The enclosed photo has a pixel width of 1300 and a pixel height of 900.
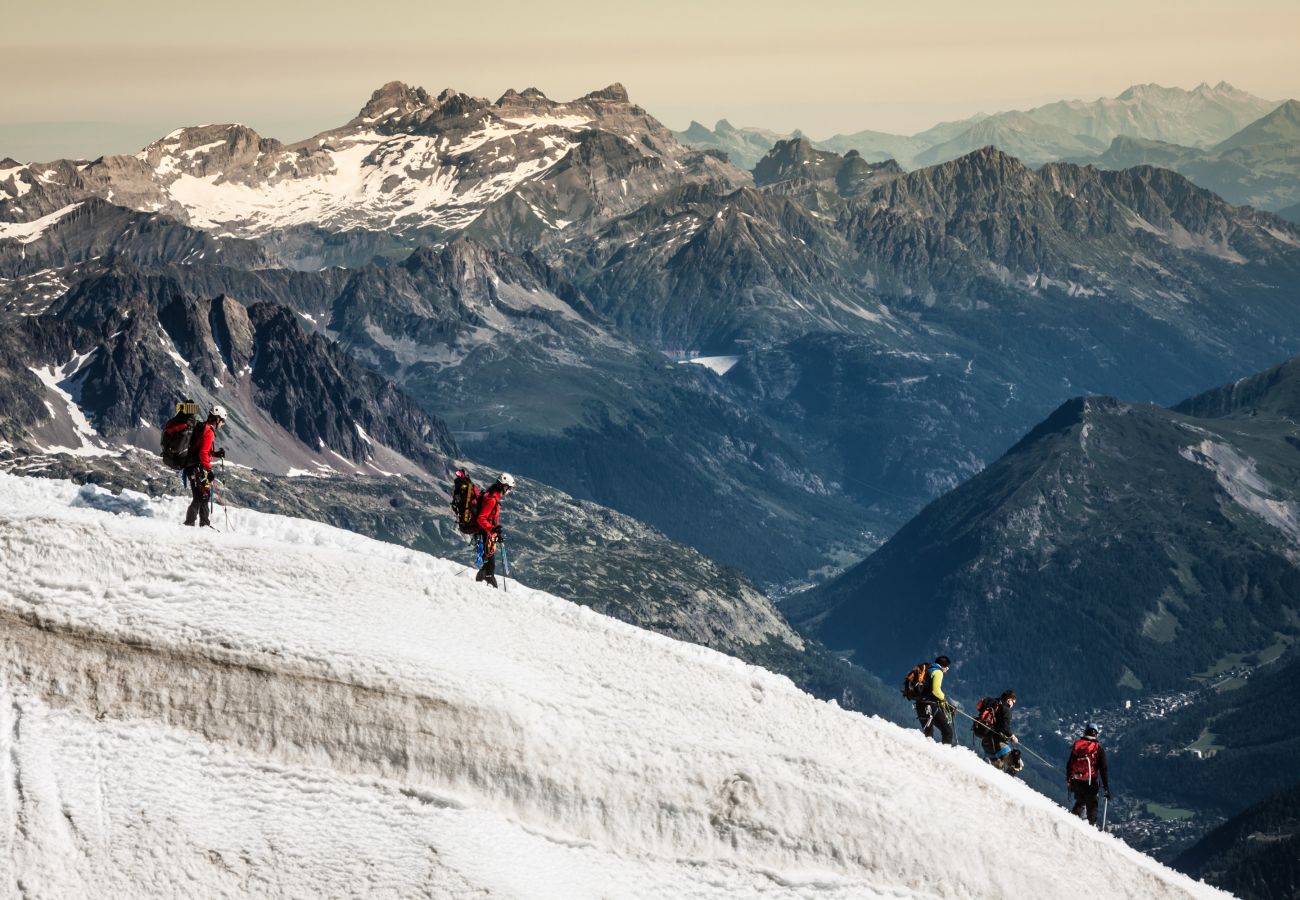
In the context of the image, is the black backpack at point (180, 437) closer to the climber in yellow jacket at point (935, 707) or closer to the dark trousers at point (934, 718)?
the climber in yellow jacket at point (935, 707)

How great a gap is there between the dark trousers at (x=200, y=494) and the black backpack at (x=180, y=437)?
580 millimetres

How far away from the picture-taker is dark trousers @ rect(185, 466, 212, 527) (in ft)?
182

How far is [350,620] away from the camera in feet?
162

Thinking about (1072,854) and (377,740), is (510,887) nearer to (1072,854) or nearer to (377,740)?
(377,740)

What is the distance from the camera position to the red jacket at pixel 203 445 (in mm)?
56781

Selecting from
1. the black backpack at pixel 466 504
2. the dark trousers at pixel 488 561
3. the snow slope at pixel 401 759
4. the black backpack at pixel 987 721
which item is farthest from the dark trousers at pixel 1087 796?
the black backpack at pixel 466 504

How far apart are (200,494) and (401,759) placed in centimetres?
1412

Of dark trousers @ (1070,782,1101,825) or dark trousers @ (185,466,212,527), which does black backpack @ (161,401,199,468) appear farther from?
dark trousers @ (1070,782,1101,825)

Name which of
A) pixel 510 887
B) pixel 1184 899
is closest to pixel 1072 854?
pixel 1184 899

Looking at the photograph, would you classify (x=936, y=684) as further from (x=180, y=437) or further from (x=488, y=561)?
(x=180, y=437)

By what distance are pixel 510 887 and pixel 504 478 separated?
17273 mm

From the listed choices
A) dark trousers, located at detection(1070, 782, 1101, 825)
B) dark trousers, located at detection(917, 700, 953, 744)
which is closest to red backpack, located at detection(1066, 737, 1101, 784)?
dark trousers, located at detection(1070, 782, 1101, 825)

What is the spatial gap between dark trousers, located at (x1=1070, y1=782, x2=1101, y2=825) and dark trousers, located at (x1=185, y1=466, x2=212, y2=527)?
103 feet

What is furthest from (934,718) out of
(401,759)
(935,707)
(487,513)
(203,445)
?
(203,445)
